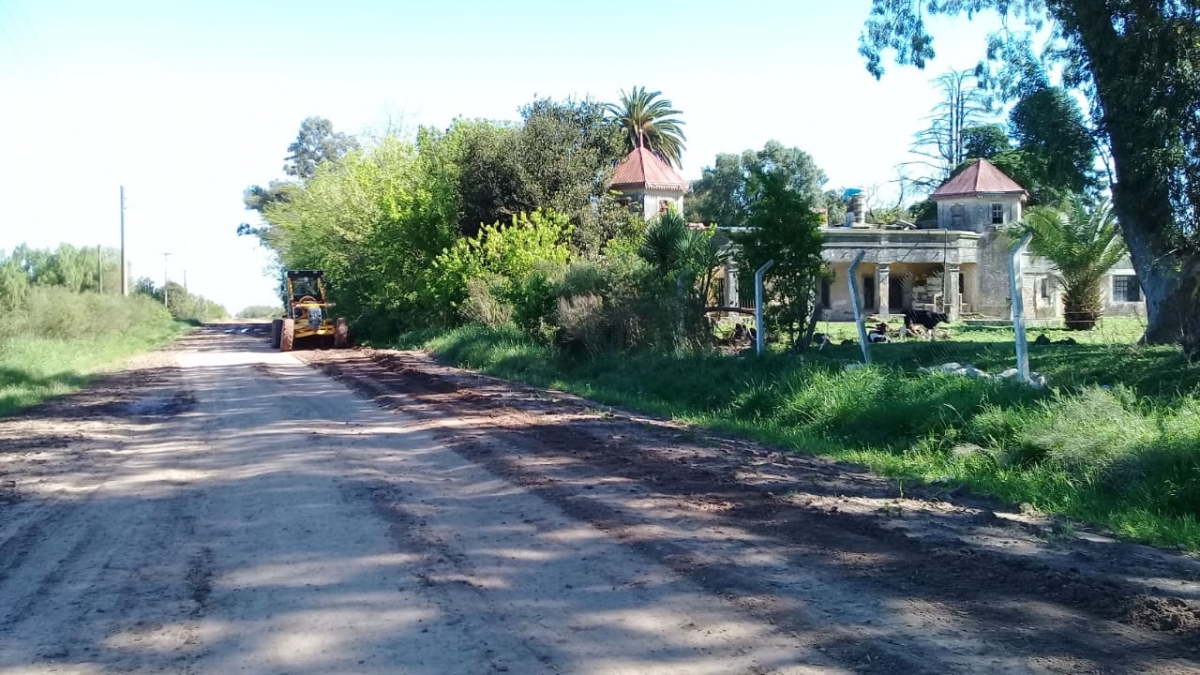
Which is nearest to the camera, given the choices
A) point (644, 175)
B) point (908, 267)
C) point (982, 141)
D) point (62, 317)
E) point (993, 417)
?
point (993, 417)

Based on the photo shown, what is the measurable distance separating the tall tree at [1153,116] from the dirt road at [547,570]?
6836mm

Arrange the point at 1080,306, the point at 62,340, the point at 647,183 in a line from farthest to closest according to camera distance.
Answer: the point at 647,183, the point at 62,340, the point at 1080,306

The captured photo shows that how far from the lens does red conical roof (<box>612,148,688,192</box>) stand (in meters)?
43.8

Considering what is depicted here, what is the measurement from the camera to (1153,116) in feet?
41.3

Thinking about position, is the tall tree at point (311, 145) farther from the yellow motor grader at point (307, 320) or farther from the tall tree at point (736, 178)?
the yellow motor grader at point (307, 320)

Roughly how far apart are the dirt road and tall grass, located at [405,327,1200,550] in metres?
0.69

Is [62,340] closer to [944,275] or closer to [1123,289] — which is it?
[944,275]

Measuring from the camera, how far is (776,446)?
37.0ft

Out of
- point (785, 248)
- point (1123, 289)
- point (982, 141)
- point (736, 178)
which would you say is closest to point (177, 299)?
point (736, 178)

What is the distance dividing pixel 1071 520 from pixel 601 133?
2799 centimetres

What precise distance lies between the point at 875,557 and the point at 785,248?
32.3 feet

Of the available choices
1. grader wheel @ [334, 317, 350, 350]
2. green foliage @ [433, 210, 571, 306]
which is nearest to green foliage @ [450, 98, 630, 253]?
green foliage @ [433, 210, 571, 306]

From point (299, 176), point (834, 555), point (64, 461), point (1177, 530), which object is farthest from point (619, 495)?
point (299, 176)

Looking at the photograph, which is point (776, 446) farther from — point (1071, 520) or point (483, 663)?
point (483, 663)
